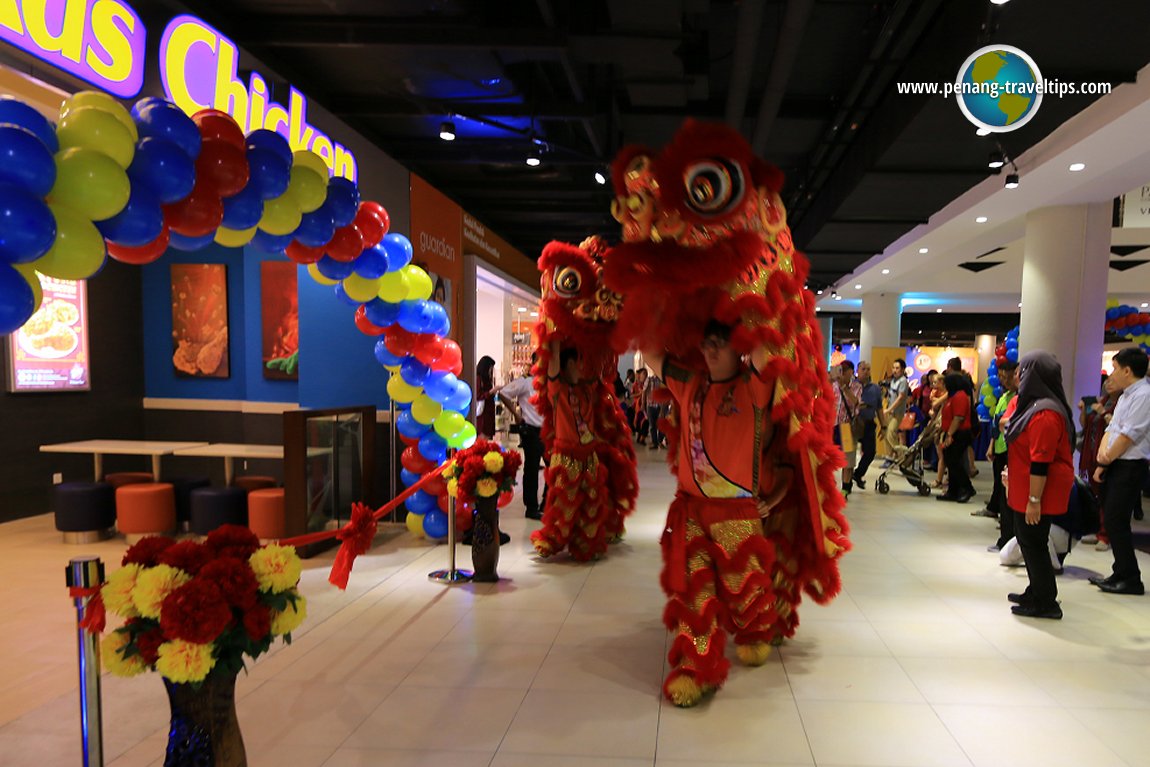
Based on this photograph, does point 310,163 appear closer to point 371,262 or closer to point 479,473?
point 371,262

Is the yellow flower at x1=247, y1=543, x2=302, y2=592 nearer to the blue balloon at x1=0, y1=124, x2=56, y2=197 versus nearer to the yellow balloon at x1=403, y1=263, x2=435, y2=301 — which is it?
the blue balloon at x1=0, y1=124, x2=56, y2=197

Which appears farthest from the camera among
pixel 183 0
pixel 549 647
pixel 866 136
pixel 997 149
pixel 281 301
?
pixel 281 301

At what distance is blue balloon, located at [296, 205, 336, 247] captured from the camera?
3820 mm

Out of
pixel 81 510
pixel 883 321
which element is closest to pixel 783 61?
pixel 81 510

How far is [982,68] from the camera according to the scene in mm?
3930

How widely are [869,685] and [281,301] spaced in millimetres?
6658

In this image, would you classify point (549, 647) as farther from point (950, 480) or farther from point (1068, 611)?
point (950, 480)

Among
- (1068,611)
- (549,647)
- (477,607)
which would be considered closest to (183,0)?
(477,607)

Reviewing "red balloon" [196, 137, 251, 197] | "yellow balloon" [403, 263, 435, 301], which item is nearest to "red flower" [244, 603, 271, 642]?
"red balloon" [196, 137, 251, 197]

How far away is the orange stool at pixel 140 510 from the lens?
18.2ft

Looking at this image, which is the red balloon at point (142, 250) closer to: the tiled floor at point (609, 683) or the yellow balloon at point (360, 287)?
the yellow balloon at point (360, 287)

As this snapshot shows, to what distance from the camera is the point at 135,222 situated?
8.47 feet

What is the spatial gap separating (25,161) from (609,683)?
2.98 m

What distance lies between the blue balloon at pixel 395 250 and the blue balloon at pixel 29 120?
8.05 feet
